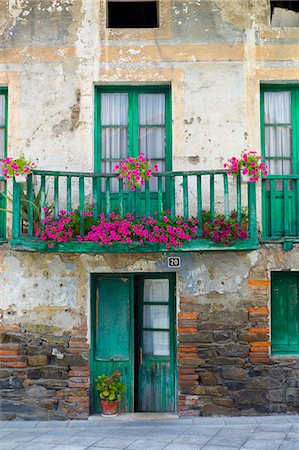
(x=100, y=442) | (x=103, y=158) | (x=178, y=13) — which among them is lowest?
(x=100, y=442)

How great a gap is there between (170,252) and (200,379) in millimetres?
1892

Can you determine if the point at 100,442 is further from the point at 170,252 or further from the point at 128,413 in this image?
the point at 170,252

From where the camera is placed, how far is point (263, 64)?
9328mm

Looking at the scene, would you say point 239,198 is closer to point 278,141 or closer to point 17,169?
point 278,141

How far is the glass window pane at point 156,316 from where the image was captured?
9422 millimetres

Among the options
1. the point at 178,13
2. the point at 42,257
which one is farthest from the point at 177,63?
the point at 42,257

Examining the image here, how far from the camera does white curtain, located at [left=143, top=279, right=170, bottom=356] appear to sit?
9.38 m

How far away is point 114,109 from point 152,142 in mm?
787

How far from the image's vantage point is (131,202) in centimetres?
910

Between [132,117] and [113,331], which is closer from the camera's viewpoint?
[113,331]

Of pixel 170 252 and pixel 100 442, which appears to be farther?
pixel 170 252

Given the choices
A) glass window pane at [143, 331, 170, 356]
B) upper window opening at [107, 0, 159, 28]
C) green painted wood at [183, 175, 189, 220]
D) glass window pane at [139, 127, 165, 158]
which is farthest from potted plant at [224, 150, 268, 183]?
upper window opening at [107, 0, 159, 28]

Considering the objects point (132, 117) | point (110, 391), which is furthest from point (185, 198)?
point (110, 391)

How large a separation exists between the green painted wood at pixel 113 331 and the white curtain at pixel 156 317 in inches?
10.8
